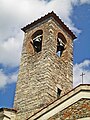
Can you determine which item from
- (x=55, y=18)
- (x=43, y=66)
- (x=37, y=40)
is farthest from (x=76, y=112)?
(x=55, y=18)

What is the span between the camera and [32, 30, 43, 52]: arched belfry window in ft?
48.4

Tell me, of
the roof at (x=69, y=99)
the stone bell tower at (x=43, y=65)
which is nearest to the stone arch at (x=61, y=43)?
the stone bell tower at (x=43, y=65)

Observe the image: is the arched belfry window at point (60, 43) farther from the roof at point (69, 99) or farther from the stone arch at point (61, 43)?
the roof at point (69, 99)

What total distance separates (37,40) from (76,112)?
21.4 feet

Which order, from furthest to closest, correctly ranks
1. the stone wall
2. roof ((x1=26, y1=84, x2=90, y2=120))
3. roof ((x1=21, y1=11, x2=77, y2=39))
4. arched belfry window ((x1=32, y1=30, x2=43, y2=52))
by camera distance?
arched belfry window ((x1=32, y1=30, x2=43, y2=52)) → roof ((x1=21, y1=11, x2=77, y2=39)) → roof ((x1=26, y1=84, x2=90, y2=120)) → the stone wall

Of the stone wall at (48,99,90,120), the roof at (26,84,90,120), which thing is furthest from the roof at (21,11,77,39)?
the stone wall at (48,99,90,120)

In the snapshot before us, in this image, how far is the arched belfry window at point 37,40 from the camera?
14766 mm

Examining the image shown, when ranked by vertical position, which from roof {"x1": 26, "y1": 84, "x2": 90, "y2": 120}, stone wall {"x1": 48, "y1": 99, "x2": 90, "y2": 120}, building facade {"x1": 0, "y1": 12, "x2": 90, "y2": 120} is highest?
building facade {"x1": 0, "y1": 12, "x2": 90, "y2": 120}

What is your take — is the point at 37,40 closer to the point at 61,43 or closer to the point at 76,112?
the point at 61,43

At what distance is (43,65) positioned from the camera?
13.2m

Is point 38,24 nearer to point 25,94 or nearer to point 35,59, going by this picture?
point 35,59

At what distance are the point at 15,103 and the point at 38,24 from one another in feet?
13.5

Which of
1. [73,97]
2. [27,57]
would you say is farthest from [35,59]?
[73,97]

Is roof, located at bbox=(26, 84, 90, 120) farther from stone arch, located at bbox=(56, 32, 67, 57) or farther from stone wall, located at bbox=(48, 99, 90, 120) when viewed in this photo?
stone arch, located at bbox=(56, 32, 67, 57)
